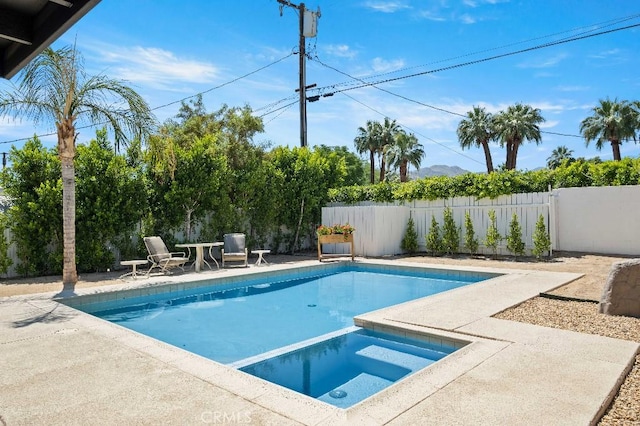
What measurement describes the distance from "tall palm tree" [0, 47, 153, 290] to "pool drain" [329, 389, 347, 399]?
6.41 meters

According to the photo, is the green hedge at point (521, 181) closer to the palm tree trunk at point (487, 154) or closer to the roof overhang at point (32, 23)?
the roof overhang at point (32, 23)

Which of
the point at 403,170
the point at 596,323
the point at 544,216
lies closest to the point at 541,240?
the point at 544,216

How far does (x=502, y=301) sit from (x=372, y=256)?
730 centimetres

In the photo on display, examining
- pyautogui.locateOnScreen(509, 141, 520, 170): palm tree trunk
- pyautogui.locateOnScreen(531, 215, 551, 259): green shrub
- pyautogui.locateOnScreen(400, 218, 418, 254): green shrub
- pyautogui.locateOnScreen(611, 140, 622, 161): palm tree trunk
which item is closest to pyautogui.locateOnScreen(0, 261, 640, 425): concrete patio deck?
pyautogui.locateOnScreen(531, 215, 551, 259): green shrub

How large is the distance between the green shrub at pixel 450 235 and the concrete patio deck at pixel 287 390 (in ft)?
27.1

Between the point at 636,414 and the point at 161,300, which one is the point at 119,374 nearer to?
the point at 636,414

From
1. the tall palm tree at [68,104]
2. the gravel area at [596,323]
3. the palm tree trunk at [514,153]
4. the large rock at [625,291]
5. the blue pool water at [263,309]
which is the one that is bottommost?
the blue pool water at [263,309]

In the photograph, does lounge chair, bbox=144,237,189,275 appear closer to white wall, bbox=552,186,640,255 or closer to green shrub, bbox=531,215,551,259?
green shrub, bbox=531,215,551,259

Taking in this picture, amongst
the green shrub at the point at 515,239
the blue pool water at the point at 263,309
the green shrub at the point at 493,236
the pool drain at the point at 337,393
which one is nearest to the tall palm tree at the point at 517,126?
the green shrub at the point at 493,236

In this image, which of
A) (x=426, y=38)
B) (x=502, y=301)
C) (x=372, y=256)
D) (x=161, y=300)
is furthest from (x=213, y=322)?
(x=426, y=38)

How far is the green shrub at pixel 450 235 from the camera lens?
43.0ft

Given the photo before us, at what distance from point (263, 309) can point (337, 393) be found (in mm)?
3855

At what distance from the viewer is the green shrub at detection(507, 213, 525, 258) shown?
11.9 meters

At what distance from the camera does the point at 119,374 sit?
3.48 metres
